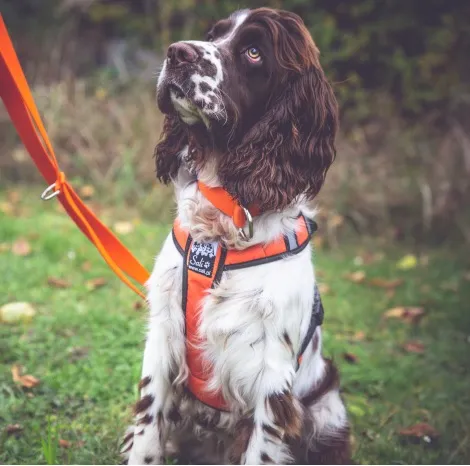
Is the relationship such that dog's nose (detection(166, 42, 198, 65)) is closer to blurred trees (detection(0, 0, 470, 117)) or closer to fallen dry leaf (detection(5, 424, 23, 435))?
fallen dry leaf (detection(5, 424, 23, 435))

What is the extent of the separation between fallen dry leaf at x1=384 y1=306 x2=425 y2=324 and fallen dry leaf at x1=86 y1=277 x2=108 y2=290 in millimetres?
2051

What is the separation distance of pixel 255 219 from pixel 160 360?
2.15 feet

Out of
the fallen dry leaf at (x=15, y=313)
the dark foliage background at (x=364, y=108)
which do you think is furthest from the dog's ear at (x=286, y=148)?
the dark foliage background at (x=364, y=108)

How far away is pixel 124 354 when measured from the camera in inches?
148

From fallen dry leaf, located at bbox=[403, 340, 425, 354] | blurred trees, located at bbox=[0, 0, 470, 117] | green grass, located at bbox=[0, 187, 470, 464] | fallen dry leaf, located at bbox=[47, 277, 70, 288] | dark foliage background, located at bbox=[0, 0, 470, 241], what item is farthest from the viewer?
blurred trees, located at bbox=[0, 0, 470, 117]

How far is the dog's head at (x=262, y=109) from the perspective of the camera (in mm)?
2471

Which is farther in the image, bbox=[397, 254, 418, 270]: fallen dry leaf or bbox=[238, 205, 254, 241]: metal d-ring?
bbox=[397, 254, 418, 270]: fallen dry leaf

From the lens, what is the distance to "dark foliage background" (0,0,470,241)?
23.6 ft

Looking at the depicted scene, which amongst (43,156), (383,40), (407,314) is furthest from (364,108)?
(43,156)

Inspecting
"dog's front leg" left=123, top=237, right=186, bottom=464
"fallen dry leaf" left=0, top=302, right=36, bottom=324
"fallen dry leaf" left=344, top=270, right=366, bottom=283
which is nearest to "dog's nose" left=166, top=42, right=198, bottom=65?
"dog's front leg" left=123, top=237, right=186, bottom=464

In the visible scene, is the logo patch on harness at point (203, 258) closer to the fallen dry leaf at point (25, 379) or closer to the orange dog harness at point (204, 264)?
the orange dog harness at point (204, 264)

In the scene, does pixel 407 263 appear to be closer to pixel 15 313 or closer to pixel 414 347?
pixel 414 347

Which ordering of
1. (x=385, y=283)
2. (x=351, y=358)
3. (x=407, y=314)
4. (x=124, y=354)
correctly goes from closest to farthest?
(x=124, y=354) < (x=351, y=358) < (x=407, y=314) < (x=385, y=283)

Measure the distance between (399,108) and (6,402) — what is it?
648 centimetres
